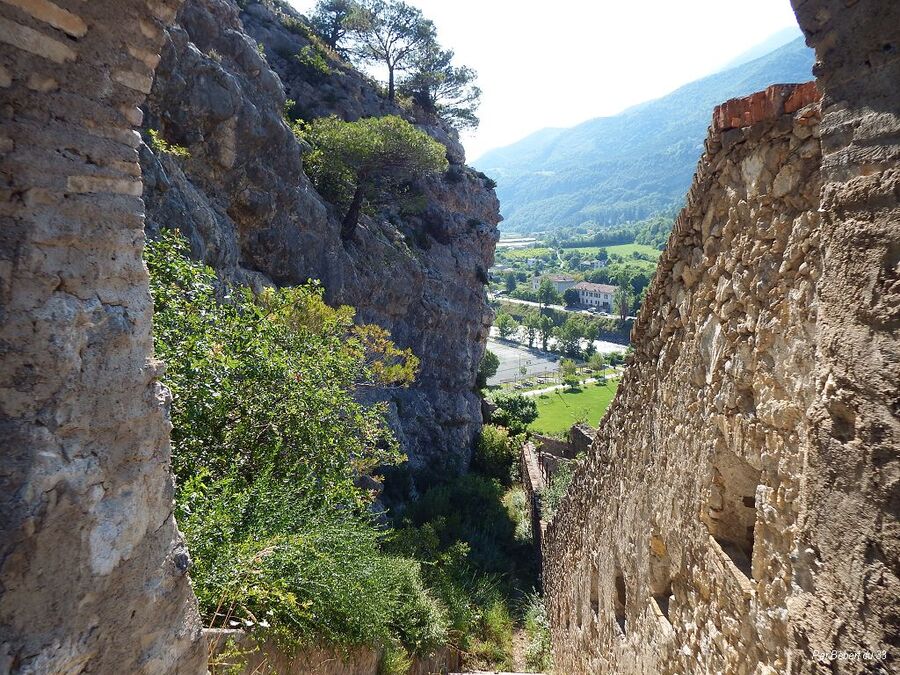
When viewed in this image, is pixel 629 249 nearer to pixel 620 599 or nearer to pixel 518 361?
pixel 518 361

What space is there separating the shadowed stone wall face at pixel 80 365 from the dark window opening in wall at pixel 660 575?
3.00 meters

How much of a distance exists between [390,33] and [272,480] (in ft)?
98.9

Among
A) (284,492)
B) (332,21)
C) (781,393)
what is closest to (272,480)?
(284,492)

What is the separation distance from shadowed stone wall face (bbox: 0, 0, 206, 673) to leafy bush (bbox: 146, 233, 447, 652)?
1069 millimetres

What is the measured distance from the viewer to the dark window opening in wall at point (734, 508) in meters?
2.51

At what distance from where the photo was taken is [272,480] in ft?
17.6

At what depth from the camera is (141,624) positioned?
7.76 feet

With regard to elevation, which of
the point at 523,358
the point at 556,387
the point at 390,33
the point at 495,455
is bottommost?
the point at 523,358

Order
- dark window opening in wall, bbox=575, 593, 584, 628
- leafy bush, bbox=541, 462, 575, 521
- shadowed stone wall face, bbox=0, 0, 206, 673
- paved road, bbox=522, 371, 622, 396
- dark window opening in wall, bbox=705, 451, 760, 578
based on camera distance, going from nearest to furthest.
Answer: shadowed stone wall face, bbox=0, 0, 206, 673, dark window opening in wall, bbox=705, 451, 760, 578, dark window opening in wall, bbox=575, 593, 584, 628, leafy bush, bbox=541, 462, 575, 521, paved road, bbox=522, 371, 622, 396

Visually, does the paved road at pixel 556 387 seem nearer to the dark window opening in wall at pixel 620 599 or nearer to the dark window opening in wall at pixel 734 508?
the dark window opening in wall at pixel 620 599

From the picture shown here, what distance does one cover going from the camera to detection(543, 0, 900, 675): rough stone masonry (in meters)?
1.54

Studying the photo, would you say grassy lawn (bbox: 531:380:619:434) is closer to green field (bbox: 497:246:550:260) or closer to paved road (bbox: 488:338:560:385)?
paved road (bbox: 488:338:560:385)

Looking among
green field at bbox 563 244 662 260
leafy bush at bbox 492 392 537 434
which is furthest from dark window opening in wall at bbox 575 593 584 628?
green field at bbox 563 244 662 260

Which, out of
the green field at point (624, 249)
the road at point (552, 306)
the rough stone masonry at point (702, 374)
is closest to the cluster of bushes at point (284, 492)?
the rough stone masonry at point (702, 374)
